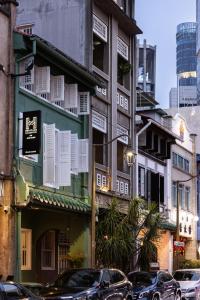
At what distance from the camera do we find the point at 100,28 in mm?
32594

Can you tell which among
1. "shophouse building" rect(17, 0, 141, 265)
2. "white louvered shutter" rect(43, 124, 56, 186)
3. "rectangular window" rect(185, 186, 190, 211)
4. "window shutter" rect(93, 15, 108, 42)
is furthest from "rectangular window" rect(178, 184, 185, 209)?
"white louvered shutter" rect(43, 124, 56, 186)

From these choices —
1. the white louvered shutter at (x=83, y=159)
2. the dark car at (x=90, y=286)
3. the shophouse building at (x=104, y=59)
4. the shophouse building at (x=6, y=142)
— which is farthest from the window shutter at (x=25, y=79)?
the dark car at (x=90, y=286)

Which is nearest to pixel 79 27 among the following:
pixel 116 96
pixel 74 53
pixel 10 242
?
pixel 74 53

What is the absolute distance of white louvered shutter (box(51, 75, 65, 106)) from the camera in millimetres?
27047

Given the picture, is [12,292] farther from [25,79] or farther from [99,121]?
[99,121]

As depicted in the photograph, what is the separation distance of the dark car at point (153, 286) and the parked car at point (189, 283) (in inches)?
69.8

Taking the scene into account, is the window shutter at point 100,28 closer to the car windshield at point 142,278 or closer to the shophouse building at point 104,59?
the shophouse building at point 104,59

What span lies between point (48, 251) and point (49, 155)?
7048 mm

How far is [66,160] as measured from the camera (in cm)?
2641

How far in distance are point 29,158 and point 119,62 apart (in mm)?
12740

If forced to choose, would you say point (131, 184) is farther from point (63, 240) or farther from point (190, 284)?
point (190, 284)

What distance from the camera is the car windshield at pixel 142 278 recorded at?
25252mm

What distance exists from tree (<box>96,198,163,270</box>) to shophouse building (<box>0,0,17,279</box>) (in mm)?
6562

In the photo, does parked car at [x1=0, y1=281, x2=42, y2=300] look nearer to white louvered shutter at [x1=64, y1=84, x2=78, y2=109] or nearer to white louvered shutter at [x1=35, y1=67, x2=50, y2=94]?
white louvered shutter at [x1=35, y1=67, x2=50, y2=94]
